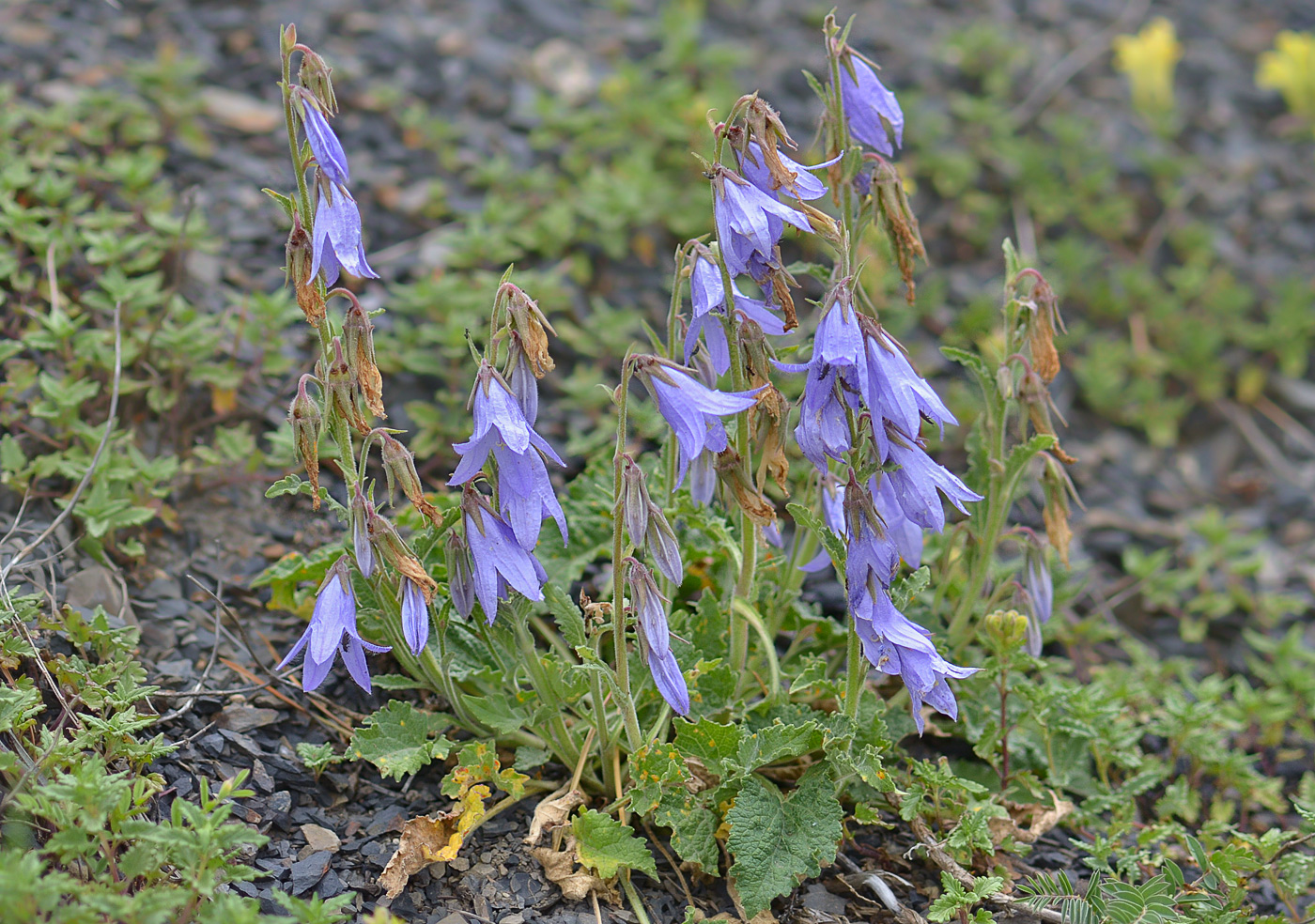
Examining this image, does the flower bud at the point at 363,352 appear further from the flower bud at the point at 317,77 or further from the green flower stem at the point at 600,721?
the green flower stem at the point at 600,721

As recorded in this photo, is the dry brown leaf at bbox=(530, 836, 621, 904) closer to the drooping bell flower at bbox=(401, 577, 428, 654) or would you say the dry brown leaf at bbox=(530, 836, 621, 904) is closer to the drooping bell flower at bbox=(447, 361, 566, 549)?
the drooping bell flower at bbox=(401, 577, 428, 654)

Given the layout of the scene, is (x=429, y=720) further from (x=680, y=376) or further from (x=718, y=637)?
(x=680, y=376)

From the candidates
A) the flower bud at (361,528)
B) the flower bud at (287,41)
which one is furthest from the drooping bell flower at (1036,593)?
the flower bud at (287,41)

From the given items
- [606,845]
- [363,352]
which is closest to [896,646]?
[606,845]

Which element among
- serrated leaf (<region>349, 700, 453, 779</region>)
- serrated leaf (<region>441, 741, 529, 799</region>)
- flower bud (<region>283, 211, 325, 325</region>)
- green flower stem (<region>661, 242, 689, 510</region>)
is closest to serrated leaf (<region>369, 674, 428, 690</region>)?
serrated leaf (<region>349, 700, 453, 779</region>)

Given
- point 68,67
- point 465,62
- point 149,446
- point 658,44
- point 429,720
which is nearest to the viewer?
Answer: point 429,720

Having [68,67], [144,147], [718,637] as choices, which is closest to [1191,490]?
[718,637]
